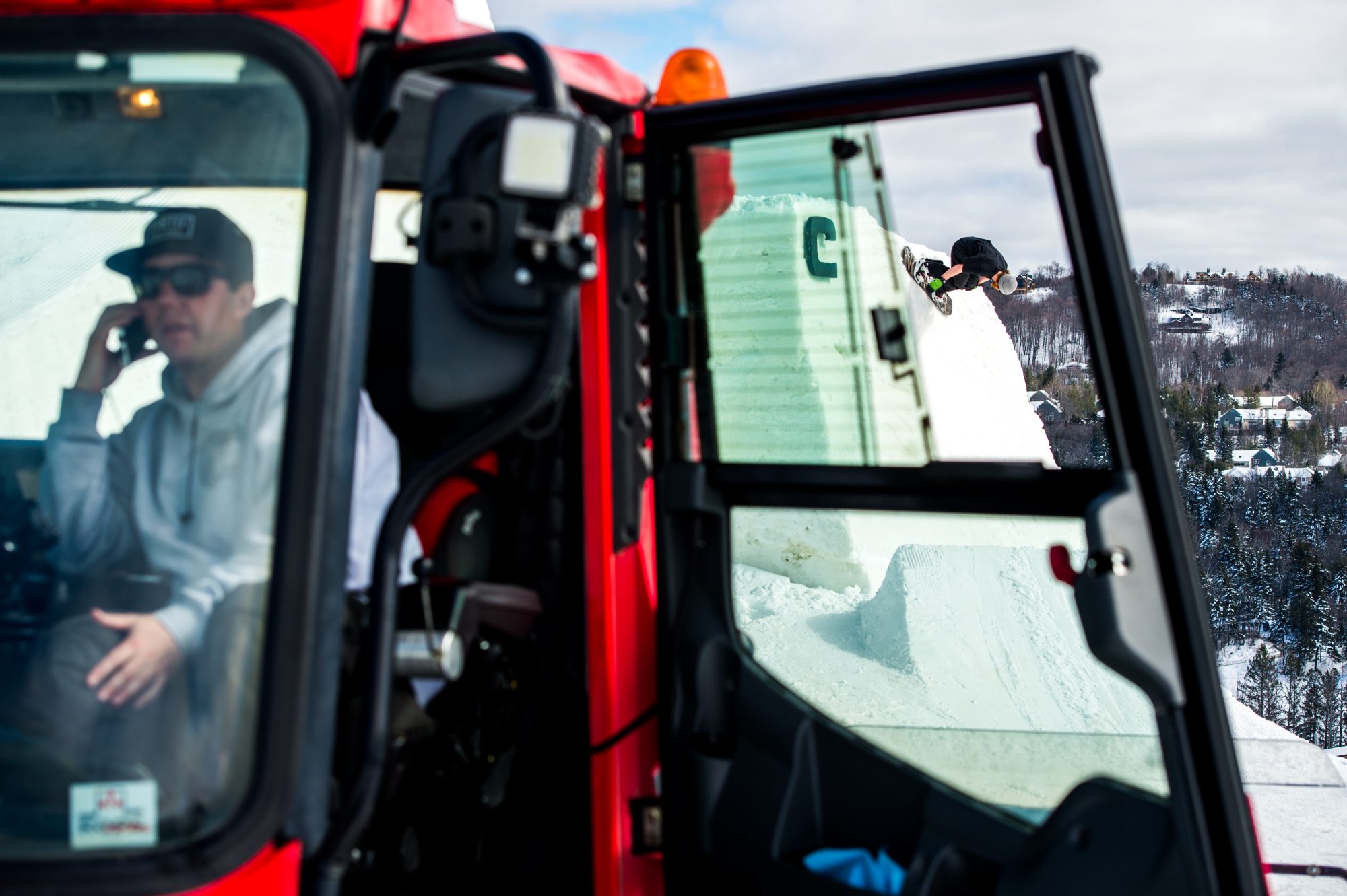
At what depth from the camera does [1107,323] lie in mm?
1837

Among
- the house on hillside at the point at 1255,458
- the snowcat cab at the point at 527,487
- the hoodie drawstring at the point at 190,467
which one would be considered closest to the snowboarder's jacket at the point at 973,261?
the snowcat cab at the point at 527,487

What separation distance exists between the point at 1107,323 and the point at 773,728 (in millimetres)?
1015

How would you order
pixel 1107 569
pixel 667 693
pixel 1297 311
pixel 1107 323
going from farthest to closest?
pixel 1297 311 < pixel 667 693 < pixel 1107 323 < pixel 1107 569

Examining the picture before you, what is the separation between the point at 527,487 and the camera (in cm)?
233

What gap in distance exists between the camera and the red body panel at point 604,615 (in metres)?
2.21

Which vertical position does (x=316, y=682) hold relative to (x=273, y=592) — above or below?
below

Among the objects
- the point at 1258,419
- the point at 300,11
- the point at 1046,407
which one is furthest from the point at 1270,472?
the point at 300,11

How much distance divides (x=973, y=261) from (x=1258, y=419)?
339 feet

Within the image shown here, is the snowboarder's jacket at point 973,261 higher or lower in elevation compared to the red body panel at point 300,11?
lower

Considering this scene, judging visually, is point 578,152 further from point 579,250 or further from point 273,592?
point 273,592

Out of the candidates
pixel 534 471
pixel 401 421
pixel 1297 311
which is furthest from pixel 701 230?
pixel 1297 311

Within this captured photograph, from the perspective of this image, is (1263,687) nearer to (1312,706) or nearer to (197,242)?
(1312,706)

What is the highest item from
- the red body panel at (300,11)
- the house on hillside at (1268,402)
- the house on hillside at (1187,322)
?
the house on hillside at (1187,322)

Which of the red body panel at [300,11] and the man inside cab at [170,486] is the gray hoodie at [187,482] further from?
the red body panel at [300,11]
